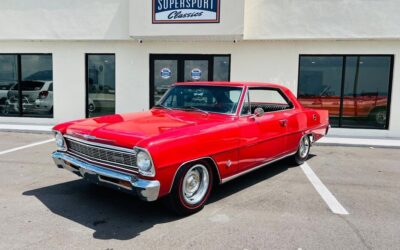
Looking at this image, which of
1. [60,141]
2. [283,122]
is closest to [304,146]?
[283,122]

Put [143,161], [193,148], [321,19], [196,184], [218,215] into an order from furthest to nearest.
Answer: [321,19] < [196,184] < [218,215] < [193,148] < [143,161]

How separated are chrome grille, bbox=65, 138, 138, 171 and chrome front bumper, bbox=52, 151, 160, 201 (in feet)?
0.30

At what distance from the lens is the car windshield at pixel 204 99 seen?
17.1 ft

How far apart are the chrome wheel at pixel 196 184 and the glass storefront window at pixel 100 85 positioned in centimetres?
751

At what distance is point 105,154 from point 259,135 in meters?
2.32

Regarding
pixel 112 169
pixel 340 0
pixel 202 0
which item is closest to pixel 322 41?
pixel 340 0

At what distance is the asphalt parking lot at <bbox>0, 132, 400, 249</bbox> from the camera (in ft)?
11.9

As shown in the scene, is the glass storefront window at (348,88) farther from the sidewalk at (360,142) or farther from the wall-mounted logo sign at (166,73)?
the wall-mounted logo sign at (166,73)

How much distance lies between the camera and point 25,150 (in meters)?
7.95

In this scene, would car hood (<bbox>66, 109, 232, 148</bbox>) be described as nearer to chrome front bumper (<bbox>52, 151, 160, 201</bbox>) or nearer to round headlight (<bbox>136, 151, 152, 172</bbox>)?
round headlight (<bbox>136, 151, 152, 172</bbox>)

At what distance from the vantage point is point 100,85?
11430 mm

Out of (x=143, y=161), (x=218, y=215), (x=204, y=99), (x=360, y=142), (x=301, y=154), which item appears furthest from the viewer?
(x=360, y=142)

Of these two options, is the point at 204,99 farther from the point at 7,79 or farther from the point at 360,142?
the point at 7,79

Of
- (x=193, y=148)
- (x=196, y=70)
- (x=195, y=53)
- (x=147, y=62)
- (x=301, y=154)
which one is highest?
(x=195, y=53)
